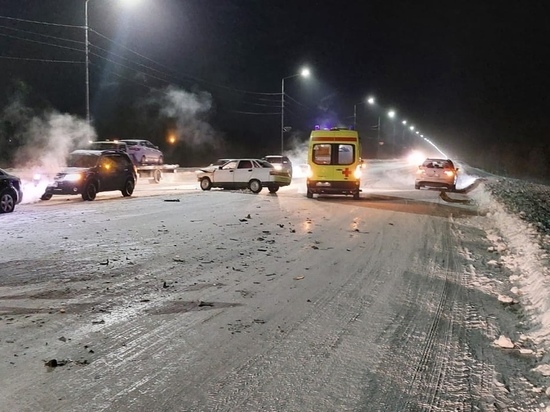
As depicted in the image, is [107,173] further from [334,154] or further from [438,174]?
[438,174]

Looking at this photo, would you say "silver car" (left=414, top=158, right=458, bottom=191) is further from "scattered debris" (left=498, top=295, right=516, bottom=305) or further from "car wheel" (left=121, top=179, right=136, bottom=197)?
"scattered debris" (left=498, top=295, right=516, bottom=305)

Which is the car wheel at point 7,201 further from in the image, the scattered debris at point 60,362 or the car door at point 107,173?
the scattered debris at point 60,362

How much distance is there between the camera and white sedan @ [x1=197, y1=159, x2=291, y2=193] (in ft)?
83.3

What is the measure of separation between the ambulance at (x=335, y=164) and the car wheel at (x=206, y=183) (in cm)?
591

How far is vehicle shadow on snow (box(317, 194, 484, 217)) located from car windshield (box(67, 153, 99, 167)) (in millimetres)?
8793

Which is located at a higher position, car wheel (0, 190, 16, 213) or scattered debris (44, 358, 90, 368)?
car wheel (0, 190, 16, 213)

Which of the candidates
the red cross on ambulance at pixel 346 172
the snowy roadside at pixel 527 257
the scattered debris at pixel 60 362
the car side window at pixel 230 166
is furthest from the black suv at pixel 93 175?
the scattered debris at pixel 60 362

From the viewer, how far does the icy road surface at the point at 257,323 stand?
4.49 m

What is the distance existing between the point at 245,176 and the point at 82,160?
7843mm

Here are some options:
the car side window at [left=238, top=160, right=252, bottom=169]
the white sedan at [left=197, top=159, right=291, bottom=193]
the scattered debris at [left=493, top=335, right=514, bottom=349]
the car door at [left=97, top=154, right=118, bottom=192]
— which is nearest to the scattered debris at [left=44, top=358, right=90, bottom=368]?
the scattered debris at [left=493, top=335, right=514, bottom=349]

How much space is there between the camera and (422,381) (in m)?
4.78

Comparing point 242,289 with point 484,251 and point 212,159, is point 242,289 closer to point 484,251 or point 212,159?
point 484,251

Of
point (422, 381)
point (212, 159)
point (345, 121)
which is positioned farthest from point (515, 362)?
point (345, 121)

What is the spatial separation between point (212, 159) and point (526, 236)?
186 ft
